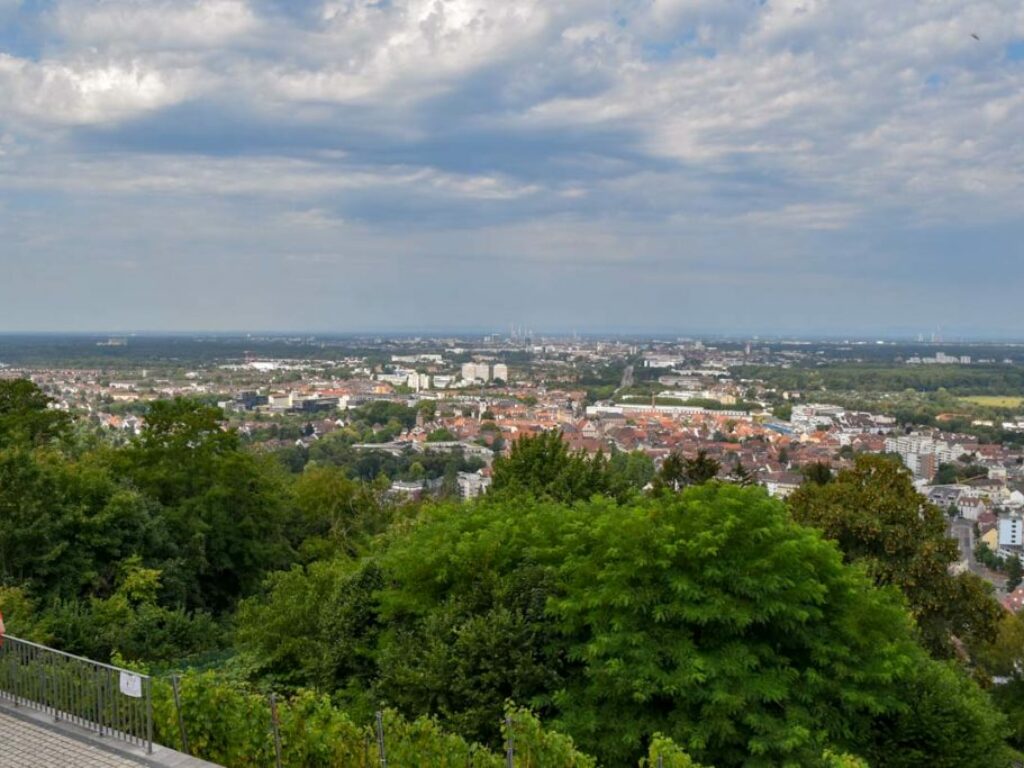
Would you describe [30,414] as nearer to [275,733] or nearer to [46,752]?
[46,752]

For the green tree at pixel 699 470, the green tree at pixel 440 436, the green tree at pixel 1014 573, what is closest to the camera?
the green tree at pixel 699 470

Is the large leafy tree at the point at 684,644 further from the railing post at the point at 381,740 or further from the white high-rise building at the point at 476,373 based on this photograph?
the white high-rise building at the point at 476,373

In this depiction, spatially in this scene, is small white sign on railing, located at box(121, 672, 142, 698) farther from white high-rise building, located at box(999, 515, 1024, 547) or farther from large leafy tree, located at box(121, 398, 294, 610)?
white high-rise building, located at box(999, 515, 1024, 547)

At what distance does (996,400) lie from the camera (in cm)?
15075

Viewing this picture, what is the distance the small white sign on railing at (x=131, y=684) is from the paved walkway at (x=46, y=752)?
712 millimetres

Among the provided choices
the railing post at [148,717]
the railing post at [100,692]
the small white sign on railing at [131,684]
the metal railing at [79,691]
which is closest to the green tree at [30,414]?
the metal railing at [79,691]

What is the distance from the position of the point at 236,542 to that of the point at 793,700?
1553cm

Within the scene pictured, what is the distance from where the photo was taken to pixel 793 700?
973 cm

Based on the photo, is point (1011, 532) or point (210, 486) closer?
point (210, 486)

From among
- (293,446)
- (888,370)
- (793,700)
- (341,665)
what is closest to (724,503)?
(793,700)

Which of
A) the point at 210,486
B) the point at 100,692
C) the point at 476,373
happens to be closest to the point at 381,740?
the point at 100,692

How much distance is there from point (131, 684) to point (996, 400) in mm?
167768

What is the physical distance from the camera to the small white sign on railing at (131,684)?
727 centimetres

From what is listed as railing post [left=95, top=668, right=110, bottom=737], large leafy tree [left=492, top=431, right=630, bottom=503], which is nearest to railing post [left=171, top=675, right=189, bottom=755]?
railing post [left=95, top=668, right=110, bottom=737]
